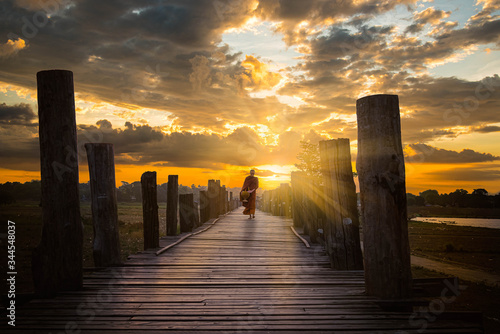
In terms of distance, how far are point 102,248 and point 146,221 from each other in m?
1.57

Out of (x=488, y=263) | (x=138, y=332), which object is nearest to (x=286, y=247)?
(x=138, y=332)

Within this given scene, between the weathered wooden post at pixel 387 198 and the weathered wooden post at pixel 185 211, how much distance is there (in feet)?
22.0

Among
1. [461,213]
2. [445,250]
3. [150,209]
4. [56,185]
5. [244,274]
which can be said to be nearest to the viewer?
Answer: [56,185]

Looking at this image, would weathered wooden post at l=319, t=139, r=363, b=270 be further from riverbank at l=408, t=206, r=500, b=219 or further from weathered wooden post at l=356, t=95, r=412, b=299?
riverbank at l=408, t=206, r=500, b=219

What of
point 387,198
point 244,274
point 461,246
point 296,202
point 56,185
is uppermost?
point 56,185

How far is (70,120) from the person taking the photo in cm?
378

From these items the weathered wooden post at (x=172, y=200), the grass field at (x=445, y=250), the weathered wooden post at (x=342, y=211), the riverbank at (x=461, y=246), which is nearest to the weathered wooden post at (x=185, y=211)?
the weathered wooden post at (x=172, y=200)

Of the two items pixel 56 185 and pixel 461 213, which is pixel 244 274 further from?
pixel 461 213

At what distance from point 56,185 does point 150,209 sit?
2.89m

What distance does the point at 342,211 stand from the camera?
4.76m

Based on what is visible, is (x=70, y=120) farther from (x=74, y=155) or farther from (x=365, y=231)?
(x=365, y=231)

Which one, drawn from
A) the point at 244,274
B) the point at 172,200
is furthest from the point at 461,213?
the point at 244,274

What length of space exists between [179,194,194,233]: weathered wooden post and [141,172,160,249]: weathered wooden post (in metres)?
2.56

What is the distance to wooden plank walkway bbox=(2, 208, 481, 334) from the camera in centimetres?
280
